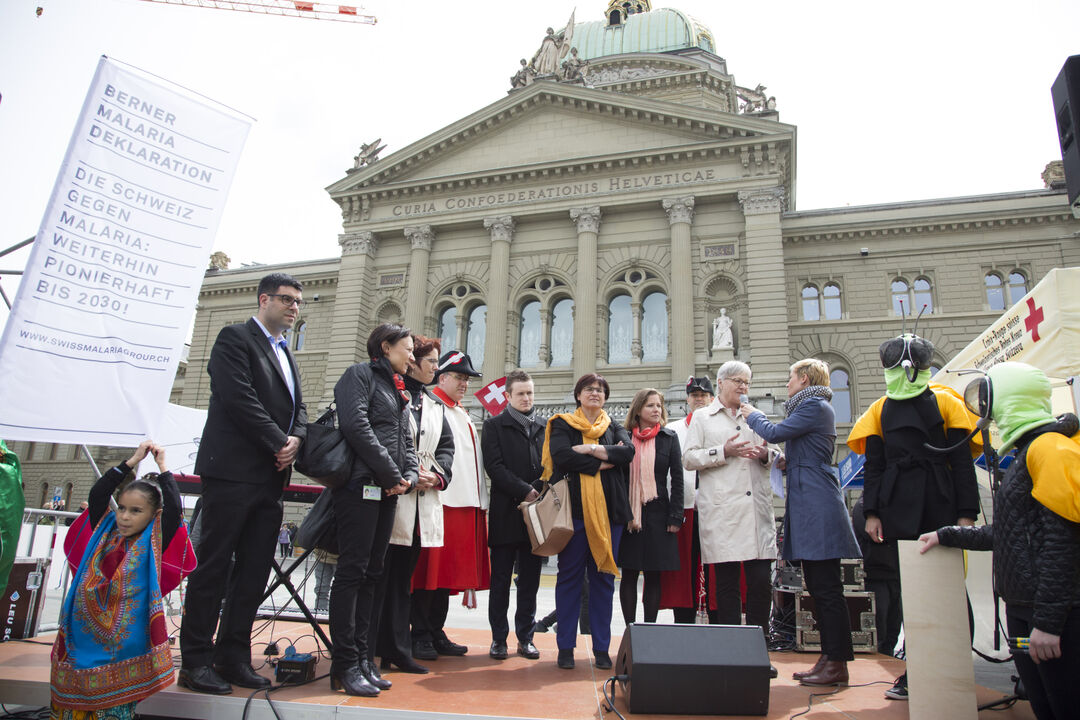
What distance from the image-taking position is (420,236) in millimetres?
28766

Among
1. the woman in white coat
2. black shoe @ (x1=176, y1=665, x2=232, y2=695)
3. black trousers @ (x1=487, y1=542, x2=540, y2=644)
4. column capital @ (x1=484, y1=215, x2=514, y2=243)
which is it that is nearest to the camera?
black shoe @ (x1=176, y1=665, x2=232, y2=695)

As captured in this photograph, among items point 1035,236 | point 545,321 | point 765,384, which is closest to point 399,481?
point 765,384

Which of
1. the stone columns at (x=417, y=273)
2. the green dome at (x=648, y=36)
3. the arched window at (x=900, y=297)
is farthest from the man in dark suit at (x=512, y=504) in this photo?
the green dome at (x=648, y=36)

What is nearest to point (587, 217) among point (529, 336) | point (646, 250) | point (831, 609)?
point (646, 250)

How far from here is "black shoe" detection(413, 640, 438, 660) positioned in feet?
17.5

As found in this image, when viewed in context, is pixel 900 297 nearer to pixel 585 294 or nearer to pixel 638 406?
pixel 585 294

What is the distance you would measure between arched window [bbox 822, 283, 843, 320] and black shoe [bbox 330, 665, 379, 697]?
83.6 ft

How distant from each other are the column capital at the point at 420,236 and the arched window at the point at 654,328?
31.3ft

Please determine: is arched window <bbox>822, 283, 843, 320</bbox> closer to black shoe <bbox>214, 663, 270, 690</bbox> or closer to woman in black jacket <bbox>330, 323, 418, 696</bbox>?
woman in black jacket <bbox>330, 323, 418, 696</bbox>

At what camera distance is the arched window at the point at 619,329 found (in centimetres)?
2589

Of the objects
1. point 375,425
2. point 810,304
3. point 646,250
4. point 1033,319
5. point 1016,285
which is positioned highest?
point 646,250

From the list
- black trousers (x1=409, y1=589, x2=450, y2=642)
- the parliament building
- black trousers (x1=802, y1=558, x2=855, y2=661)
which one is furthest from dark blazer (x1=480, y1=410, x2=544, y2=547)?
the parliament building

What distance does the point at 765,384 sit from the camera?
22.8 meters

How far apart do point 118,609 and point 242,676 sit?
85 centimetres
